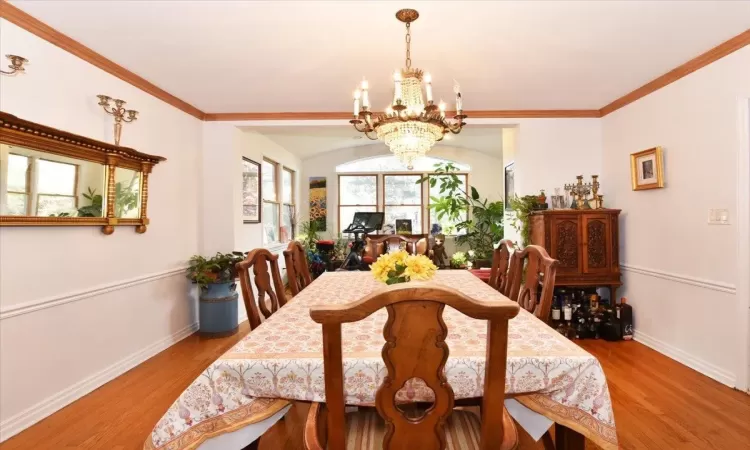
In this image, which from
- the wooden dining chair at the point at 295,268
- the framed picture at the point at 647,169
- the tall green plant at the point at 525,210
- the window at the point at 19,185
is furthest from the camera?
the tall green plant at the point at 525,210

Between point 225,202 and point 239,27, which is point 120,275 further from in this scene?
point 239,27

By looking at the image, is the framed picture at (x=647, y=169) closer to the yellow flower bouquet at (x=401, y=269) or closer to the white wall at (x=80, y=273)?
the yellow flower bouquet at (x=401, y=269)

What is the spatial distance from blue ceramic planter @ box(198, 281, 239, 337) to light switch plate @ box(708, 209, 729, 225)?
14.0 ft

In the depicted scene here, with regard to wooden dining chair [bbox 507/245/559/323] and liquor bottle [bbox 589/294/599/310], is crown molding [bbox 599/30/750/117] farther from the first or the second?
wooden dining chair [bbox 507/245/559/323]

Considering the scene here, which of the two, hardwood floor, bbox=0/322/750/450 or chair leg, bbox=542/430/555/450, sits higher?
chair leg, bbox=542/430/555/450

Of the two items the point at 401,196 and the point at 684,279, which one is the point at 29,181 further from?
the point at 401,196

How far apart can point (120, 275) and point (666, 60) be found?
4.66 metres

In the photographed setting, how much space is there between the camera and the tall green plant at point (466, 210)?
260 inches

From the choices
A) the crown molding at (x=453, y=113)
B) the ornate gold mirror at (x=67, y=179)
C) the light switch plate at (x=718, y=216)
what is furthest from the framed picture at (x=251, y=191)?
the light switch plate at (x=718, y=216)

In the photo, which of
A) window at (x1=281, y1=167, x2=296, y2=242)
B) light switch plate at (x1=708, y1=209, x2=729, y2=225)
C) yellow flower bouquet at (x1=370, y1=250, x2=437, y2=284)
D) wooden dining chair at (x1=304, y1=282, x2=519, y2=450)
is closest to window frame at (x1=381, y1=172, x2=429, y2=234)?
window at (x1=281, y1=167, x2=296, y2=242)

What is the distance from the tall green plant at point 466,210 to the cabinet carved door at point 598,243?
251cm

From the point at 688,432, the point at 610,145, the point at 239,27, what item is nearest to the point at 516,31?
the point at 239,27

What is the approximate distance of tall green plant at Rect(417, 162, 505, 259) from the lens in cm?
661

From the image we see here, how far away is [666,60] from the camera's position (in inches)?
115
